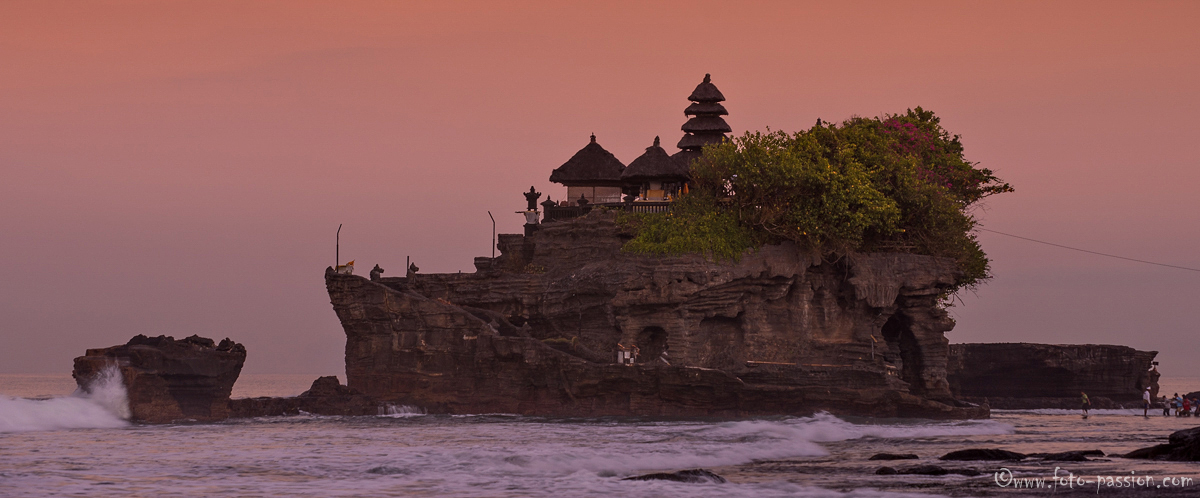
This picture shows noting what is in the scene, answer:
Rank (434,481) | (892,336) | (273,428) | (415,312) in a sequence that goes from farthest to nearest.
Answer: (892,336)
(415,312)
(273,428)
(434,481)

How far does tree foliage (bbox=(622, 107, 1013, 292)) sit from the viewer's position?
4491 centimetres

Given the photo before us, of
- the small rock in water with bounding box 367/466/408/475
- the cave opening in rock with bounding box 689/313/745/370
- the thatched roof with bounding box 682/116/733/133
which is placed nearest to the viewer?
the small rock in water with bounding box 367/466/408/475

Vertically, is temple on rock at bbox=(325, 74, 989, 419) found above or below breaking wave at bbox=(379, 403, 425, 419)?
above

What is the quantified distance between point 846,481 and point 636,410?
19.8 m

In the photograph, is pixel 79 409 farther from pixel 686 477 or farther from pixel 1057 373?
pixel 1057 373

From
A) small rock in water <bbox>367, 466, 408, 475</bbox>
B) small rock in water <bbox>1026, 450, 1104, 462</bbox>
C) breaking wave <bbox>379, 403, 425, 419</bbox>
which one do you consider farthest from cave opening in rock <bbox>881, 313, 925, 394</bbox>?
small rock in water <bbox>367, 466, 408, 475</bbox>

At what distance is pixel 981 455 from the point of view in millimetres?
27953

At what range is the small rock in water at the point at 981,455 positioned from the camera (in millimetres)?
27594

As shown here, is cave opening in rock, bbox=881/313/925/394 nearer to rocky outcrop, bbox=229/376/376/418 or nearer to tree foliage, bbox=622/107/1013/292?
tree foliage, bbox=622/107/1013/292

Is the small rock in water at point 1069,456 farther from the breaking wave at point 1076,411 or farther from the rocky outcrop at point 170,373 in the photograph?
the breaking wave at point 1076,411

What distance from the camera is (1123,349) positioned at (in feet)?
207

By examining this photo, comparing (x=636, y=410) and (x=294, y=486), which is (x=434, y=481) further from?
(x=636, y=410)

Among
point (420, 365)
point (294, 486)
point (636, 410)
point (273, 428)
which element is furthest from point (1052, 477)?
point (420, 365)

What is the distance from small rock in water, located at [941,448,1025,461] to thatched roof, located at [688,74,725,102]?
28924 millimetres
